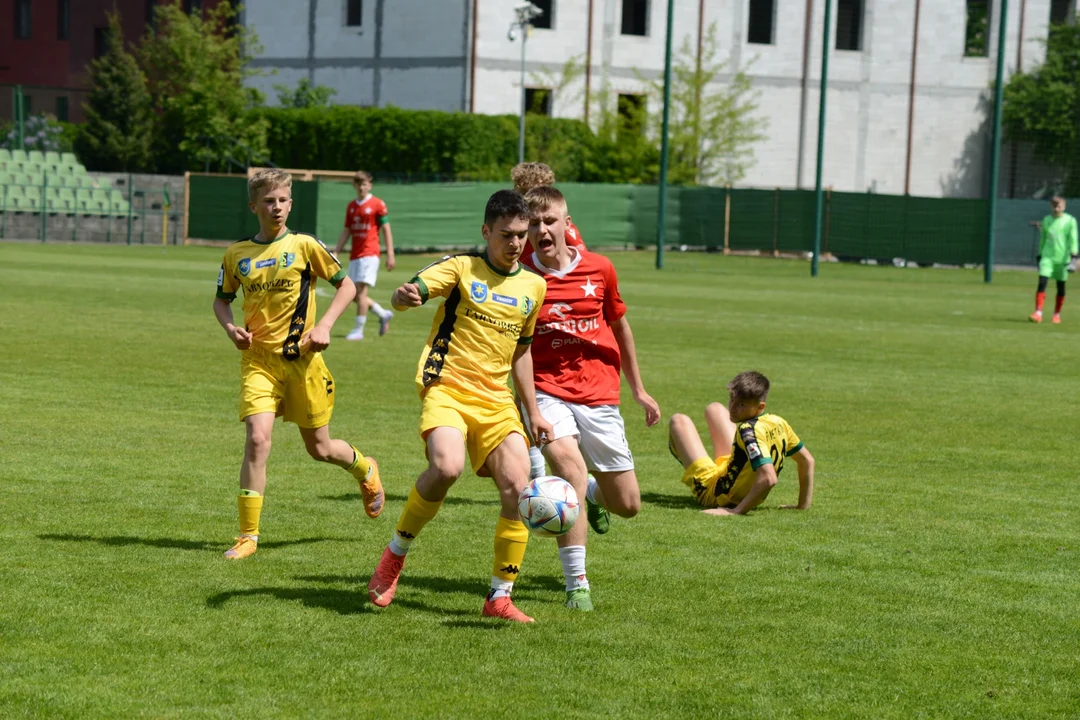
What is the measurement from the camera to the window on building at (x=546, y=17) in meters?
56.5

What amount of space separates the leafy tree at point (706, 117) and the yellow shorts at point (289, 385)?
4927cm

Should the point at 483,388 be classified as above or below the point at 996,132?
below

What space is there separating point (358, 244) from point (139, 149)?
3619 cm

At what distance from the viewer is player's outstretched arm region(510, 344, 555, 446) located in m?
6.88

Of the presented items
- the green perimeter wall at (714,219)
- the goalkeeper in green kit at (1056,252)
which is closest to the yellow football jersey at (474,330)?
the goalkeeper in green kit at (1056,252)

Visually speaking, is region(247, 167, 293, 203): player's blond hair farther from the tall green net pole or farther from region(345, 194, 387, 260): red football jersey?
the tall green net pole

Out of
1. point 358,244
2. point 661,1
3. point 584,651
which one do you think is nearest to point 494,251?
point 584,651

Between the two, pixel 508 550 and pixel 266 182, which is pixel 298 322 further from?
pixel 508 550

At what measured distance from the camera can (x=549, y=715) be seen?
5215mm

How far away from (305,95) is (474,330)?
2047 inches

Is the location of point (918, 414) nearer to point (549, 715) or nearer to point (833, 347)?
point (833, 347)

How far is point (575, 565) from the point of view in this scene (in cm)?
681

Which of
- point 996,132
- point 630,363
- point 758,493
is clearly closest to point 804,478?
point 758,493

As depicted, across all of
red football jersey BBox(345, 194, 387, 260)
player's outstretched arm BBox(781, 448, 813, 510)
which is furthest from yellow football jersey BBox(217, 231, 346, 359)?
red football jersey BBox(345, 194, 387, 260)
